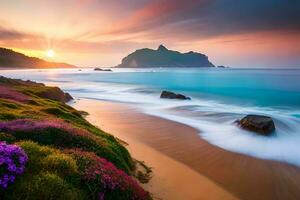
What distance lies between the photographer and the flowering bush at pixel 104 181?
30.8 feet

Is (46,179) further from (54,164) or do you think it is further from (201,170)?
(201,170)

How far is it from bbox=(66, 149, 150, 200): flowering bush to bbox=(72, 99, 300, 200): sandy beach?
11.2ft

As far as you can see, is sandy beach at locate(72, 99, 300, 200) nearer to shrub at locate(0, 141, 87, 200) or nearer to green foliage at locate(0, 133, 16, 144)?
shrub at locate(0, 141, 87, 200)

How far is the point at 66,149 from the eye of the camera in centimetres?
1186

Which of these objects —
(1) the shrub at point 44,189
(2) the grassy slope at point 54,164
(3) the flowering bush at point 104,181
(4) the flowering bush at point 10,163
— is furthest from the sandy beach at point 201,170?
(4) the flowering bush at point 10,163

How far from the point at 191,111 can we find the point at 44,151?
113 feet

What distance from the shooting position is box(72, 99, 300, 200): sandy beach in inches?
571

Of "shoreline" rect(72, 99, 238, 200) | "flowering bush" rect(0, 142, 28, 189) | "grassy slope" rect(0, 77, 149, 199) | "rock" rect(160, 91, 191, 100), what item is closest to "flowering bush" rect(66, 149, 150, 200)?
"grassy slope" rect(0, 77, 149, 199)

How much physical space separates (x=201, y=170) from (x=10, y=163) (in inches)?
451

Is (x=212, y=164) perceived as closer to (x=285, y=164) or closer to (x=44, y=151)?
(x=285, y=164)

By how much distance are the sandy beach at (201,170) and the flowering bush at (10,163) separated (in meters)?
6.39

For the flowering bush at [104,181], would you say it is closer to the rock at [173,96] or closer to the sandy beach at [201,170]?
the sandy beach at [201,170]

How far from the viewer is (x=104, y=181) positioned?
9.60 m

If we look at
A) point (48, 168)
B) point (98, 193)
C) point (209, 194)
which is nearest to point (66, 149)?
point (48, 168)
